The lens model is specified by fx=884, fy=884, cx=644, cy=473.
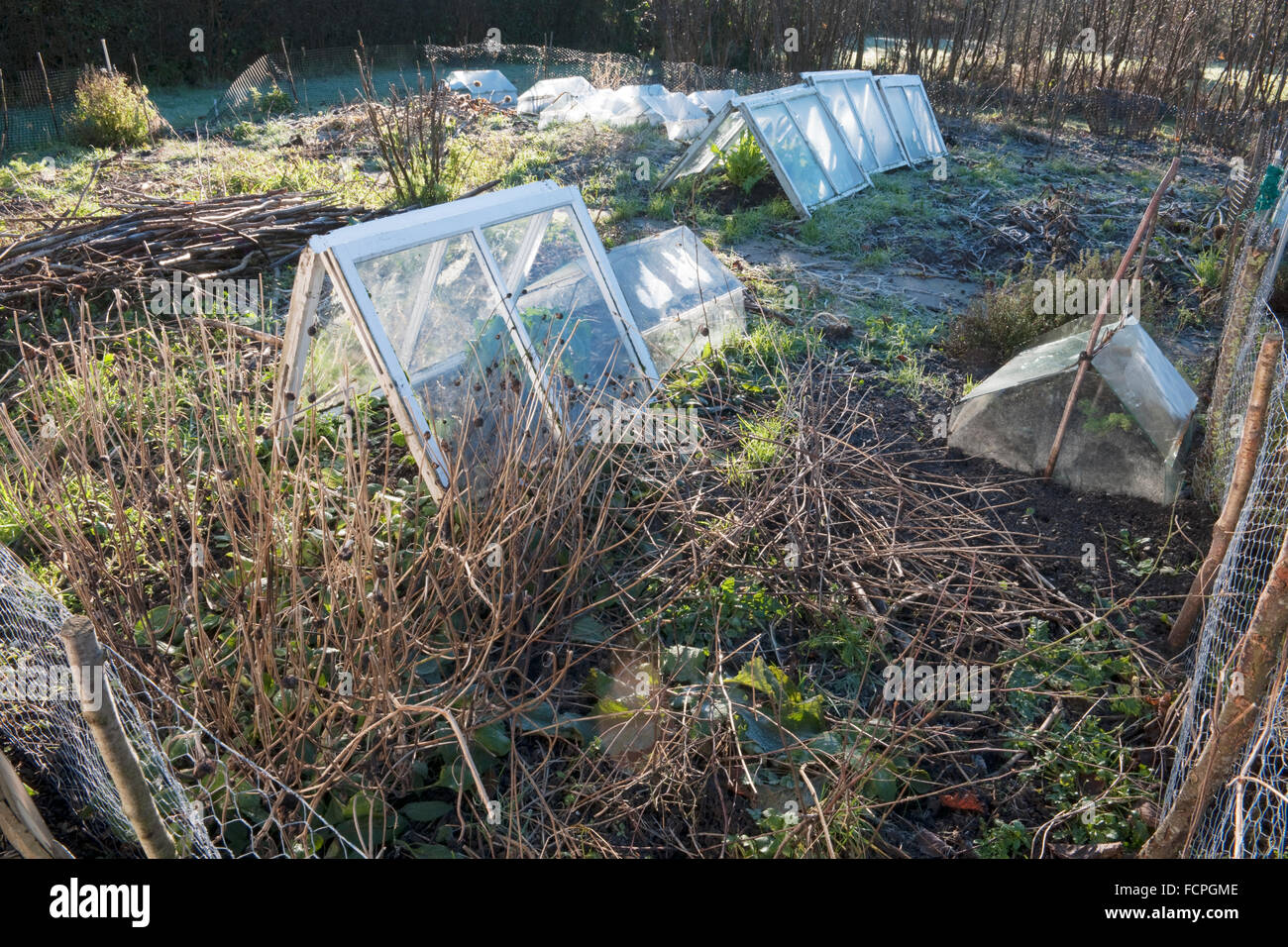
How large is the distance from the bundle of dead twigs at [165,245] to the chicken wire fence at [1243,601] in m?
5.42

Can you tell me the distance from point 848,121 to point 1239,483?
742 cm

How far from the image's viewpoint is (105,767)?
7.16 feet

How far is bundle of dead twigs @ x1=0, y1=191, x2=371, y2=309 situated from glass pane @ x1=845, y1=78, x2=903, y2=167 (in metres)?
5.42

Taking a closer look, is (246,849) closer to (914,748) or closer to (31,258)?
(914,748)

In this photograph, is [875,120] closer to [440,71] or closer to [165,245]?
[165,245]

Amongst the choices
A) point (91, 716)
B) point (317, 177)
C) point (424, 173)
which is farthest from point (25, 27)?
point (91, 716)

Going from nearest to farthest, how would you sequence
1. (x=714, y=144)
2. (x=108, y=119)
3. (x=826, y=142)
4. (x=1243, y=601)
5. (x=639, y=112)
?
(x=1243, y=601)
(x=714, y=144)
(x=826, y=142)
(x=108, y=119)
(x=639, y=112)

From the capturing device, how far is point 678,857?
8.07ft

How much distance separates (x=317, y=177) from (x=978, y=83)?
32.9ft

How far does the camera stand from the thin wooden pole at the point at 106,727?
A: 1.43 meters

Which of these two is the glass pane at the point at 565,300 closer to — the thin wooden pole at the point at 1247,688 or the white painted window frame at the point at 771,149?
the thin wooden pole at the point at 1247,688

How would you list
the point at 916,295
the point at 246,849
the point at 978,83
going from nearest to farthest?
the point at 246,849 → the point at 916,295 → the point at 978,83

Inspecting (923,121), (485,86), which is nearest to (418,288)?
(923,121)

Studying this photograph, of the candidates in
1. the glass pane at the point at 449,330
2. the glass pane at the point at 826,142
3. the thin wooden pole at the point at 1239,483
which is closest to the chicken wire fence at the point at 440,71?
the glass pane at the point at 826,142
